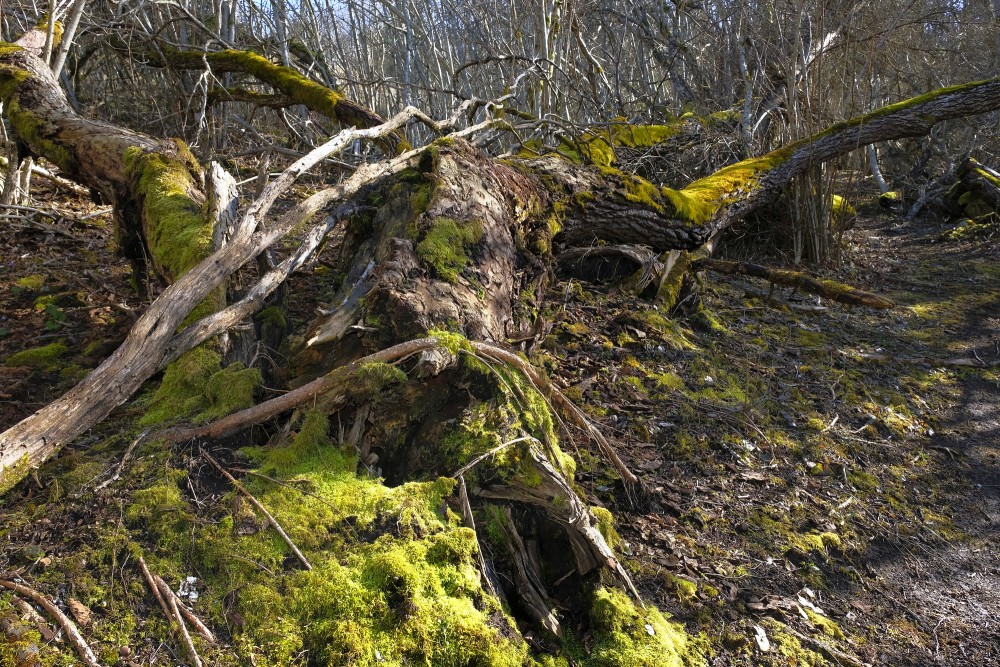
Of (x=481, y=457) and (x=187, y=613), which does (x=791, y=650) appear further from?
(x=187, y=613)

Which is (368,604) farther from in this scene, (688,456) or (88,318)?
(88,318)

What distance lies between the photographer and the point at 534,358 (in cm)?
333

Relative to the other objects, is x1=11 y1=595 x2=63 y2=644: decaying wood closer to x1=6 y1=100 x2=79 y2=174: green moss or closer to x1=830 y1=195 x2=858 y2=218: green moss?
x1=6 y1=100 x2=79 y2=174: green moss

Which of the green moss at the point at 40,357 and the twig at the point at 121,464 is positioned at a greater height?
the green moss at the point at 40,357

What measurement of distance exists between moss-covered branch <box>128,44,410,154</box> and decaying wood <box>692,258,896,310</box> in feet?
10.5

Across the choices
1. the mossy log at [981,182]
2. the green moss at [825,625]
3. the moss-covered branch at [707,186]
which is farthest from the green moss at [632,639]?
the mossy log at [981,182]

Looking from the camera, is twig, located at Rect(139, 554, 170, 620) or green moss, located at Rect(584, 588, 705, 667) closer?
twig, located at Rect(139, 554, 170, 620)

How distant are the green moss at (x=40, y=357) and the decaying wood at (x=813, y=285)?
5.05 metres

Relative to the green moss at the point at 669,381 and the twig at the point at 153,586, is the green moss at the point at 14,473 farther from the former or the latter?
the green moss at the point at 669,381

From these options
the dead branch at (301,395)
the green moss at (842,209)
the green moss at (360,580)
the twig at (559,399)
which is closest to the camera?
the green moss at (360,580)

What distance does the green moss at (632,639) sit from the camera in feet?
6.30

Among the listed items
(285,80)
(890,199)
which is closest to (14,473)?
(285,80)

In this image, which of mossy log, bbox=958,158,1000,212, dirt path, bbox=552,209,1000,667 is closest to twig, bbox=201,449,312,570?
dirt path, bbox=552,209,1000,667

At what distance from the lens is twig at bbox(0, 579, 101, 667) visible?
4.93 feet
